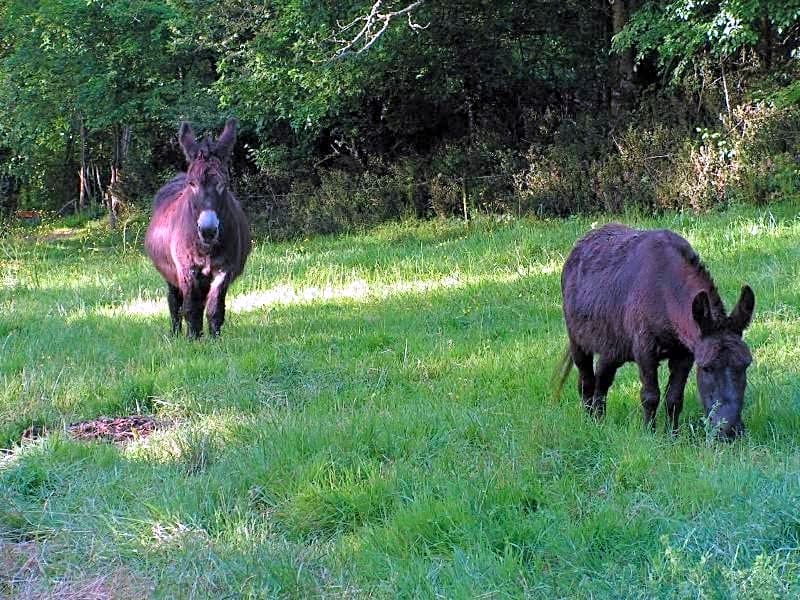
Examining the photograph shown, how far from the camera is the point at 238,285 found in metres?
11.8

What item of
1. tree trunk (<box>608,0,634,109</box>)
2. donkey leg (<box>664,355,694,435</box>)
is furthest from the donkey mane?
tree trunk (<box>608,0,634,109</box>)

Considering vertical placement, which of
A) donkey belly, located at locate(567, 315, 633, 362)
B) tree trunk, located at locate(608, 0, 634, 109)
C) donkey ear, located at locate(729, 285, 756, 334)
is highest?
tree trunk, located at locate(608, 0, 634, 109)

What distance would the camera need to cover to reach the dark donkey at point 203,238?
823 centimetres

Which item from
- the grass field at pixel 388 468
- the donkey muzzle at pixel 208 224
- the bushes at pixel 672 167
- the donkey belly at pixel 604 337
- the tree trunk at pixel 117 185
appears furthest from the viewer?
the tree trunk at pixel 117 185

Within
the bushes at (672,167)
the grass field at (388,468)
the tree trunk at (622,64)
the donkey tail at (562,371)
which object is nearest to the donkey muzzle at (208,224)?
the grass field at (388,468)

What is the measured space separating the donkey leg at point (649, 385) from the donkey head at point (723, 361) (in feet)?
1.51

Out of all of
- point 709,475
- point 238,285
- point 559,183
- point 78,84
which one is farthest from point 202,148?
point 78,84

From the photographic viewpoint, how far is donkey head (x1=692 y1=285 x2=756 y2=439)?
4496 millimetres

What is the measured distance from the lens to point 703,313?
14.7ft

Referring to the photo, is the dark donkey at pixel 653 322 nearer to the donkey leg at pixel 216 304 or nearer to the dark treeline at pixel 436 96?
the donkey leg at pixel 216 304

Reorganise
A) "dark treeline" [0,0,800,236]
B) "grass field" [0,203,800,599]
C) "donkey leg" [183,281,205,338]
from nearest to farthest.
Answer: "grass field" [0,203,800,599] < "donkey leg" [183,281,205,338] < "dark treeline" [0,0,800,236]

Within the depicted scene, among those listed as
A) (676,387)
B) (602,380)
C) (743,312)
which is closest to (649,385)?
(676,387)

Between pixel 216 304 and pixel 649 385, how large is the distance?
4861 millimetres

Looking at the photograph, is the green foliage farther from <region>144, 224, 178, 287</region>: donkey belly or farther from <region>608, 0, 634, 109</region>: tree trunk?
<region>144, 224, 178, 287</region>: donkey belly
